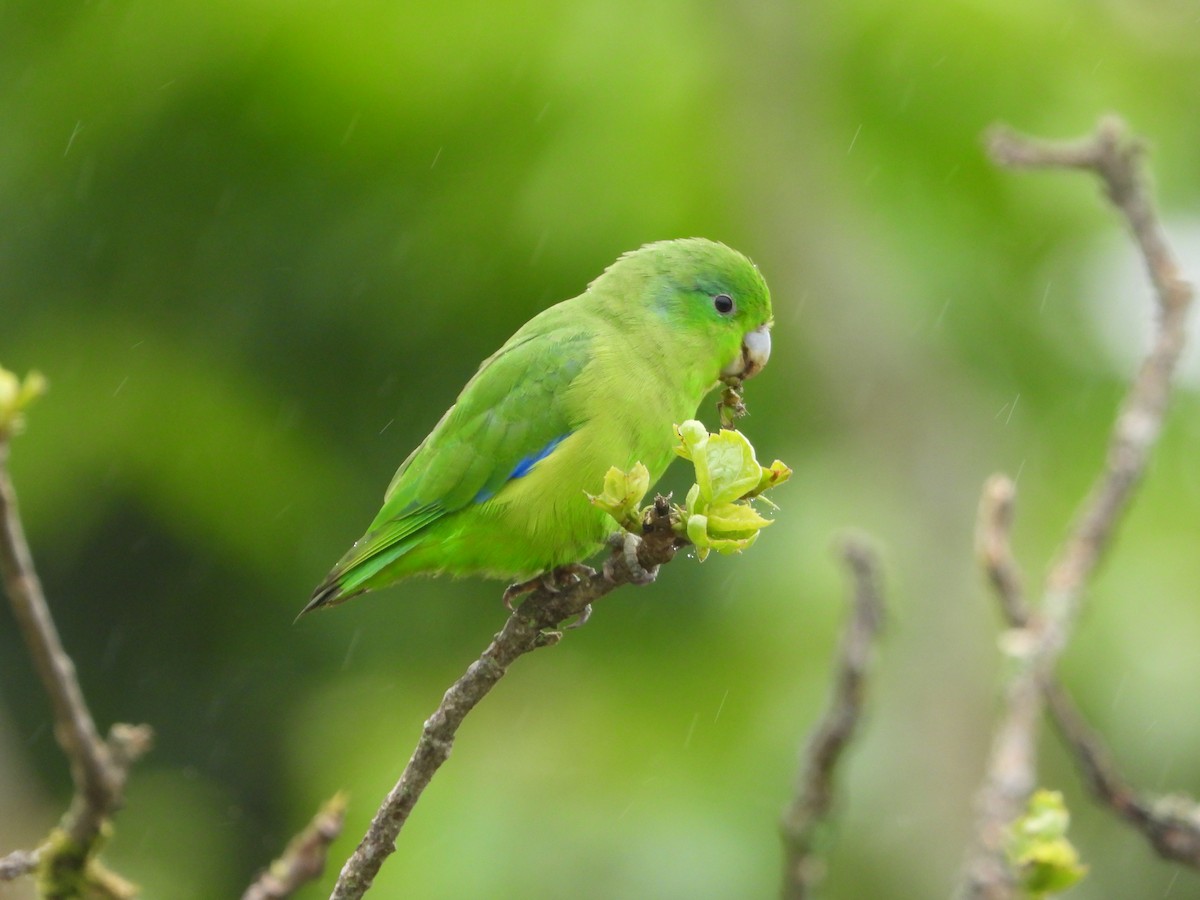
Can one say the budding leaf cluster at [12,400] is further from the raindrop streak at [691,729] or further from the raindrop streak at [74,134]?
the raindrop streak at [74,134]

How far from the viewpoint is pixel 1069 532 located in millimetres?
2273

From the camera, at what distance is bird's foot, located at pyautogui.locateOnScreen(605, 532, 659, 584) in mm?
2166

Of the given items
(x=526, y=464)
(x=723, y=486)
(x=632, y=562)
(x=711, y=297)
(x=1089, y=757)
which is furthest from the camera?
(x=711, y=297)

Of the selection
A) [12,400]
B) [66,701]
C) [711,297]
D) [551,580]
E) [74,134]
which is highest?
[12,400]

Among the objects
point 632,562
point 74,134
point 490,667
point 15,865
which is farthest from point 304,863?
point 74,134

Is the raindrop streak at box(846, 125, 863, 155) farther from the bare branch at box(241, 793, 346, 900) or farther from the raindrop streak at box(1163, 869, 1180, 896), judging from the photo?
the bare branch at box(241, 793, 346, 900)

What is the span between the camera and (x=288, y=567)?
10797 millimetres

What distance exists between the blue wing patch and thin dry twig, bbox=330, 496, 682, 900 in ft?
3.08

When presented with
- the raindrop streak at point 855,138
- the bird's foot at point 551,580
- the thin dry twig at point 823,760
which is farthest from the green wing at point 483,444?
the raindrop streak at point 855,138

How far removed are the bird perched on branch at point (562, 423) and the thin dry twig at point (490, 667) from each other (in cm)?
74

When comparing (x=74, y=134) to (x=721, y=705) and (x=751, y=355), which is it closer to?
Answer: (x=721, y=705)

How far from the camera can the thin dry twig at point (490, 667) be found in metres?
1.98

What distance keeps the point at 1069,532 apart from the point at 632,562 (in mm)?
735

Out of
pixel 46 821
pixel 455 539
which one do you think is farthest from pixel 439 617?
pixel 455 539
